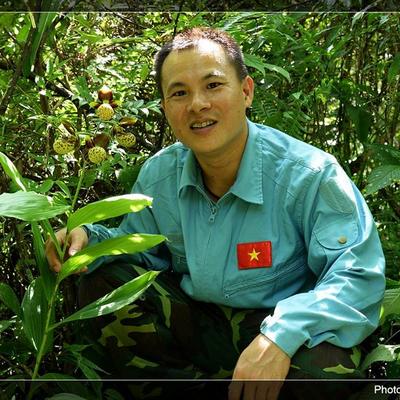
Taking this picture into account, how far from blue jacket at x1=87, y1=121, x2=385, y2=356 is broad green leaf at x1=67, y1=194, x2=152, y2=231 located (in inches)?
10.0

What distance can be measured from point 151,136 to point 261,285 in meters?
0.87

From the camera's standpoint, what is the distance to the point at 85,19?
216 centimetres

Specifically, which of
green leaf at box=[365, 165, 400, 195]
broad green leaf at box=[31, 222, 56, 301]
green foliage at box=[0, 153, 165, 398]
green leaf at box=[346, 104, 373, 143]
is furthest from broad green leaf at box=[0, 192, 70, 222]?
green leaf at box=[346, 104, 373, 143]

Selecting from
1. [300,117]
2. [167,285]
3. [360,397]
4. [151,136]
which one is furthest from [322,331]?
[151,136]

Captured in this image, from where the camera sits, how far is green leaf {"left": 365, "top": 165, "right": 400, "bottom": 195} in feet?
6.09

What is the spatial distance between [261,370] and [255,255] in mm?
332

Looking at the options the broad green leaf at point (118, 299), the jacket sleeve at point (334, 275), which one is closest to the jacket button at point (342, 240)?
the jacket sleeve at point (334, 275)

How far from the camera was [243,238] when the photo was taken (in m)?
1.69

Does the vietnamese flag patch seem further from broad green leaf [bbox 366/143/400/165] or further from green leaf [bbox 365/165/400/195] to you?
broad green leaf [bbox 366/143/400/165]

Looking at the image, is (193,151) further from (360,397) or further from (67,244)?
(360,397)

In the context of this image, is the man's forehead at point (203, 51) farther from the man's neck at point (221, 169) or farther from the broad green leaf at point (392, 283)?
the broad green leaf at point (392, 283)

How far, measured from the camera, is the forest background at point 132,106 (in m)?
1.91

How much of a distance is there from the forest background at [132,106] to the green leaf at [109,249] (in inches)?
7.6

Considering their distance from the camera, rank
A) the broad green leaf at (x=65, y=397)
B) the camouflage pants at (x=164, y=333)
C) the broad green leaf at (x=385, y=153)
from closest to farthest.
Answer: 1. the broad green leaf at (x=65, y=397)
2. the camouflage pants at (x=164, y=333)
3. the broad green leaf at (x=385, y=153)
